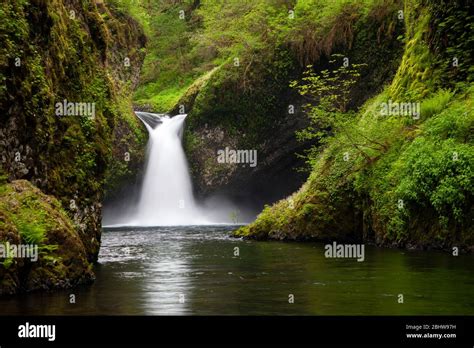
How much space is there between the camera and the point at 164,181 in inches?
1400

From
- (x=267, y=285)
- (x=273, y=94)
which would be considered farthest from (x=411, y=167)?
(x=273, y=94)

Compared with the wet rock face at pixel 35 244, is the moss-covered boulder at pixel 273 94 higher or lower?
higher

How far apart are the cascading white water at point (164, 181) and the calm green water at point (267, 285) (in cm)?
1824

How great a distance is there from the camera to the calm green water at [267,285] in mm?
8336

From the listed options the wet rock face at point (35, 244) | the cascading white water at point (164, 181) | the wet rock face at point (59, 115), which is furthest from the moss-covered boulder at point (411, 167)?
the cascading white water at point (164, 181)

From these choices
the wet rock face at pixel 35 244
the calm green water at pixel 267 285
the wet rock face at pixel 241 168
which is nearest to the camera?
the calm green water at pixel 267 285

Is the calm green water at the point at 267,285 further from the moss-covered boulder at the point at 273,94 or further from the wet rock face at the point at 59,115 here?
the moss-covered boulder at the point at 273,94

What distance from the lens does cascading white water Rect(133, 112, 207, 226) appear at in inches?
1391

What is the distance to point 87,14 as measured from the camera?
52.0 ft

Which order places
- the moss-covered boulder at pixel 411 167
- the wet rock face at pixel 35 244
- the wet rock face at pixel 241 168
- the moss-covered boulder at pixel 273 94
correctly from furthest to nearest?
the wet rock face at pixel 241 168, the moss-covered boulder at pixel 273 94, the moss-covered boulder at pixel 411 167, the wet rock face at pixel 35 244

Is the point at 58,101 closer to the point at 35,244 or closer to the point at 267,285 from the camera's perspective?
the point at 35,244

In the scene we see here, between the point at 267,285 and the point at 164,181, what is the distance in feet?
83.2

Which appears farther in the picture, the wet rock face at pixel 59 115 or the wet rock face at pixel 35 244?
the wet rock face at pixel 59 115
